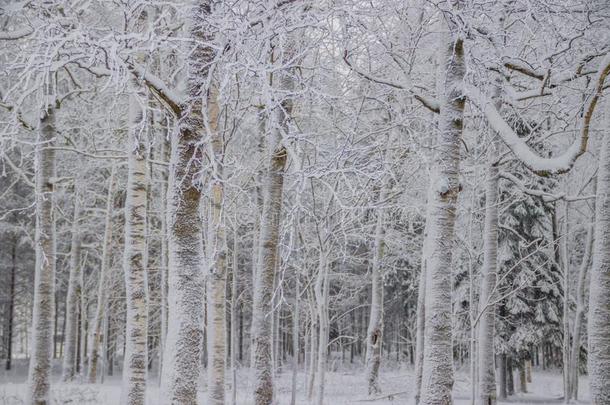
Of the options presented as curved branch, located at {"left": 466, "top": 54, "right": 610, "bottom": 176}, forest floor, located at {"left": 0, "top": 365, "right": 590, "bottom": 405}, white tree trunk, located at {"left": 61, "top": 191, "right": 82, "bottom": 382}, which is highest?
curved branch, located at {"left": 466, "top": 54, "right": 610, "bottom": 176}

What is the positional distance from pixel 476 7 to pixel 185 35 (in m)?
2.49

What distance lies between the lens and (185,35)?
14.1ft

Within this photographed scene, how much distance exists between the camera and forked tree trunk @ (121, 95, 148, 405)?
7.10 meters

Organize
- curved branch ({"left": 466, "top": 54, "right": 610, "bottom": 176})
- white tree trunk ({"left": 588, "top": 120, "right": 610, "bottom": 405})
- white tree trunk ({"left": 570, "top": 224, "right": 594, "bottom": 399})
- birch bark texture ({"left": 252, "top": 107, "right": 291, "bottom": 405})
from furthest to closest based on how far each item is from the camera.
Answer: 1. white tree trunk ({"left": 570, "top": 224, "right": 594, "bottom": 399})
2. birch bark texture ({"left": 252, "top": 107, "right": 291, "bottom": 405})
3. white tree trunk ({"left": 588, "top": 120, "right": 610, "bottom": 405})
4. curved branch ({"left": 466, "top": 54, "right": 610, "bottom": 176})

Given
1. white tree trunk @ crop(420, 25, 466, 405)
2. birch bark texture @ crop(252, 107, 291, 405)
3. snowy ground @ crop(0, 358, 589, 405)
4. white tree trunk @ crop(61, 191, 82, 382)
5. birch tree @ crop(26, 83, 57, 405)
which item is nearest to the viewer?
white tree trunk @ crop(420, 25, 466, 405)

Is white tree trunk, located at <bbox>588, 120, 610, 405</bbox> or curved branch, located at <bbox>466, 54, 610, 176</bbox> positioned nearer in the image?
curved branch, located at <bbox>466, 54, 610, 176</bbox>

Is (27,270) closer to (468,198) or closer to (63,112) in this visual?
(63,112)

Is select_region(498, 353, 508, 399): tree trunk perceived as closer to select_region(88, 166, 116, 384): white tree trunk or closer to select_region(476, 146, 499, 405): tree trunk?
select_region(476, 146, 499, 405): tree trunk

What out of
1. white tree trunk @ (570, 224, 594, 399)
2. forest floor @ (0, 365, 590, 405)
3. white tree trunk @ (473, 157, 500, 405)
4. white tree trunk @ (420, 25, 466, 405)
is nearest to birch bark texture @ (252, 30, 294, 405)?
white tree trunk @ (420, 25, 466, 405)

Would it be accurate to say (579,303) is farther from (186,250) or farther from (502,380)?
(186,250)

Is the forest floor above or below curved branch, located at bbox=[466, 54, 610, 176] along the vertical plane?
below

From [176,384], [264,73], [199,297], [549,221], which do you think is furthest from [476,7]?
[549,221]

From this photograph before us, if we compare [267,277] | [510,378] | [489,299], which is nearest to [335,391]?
[510,378]

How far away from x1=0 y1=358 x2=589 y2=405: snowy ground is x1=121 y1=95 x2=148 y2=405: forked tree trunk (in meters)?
4.38
